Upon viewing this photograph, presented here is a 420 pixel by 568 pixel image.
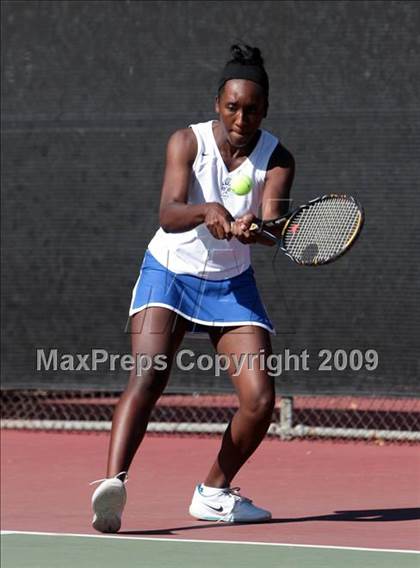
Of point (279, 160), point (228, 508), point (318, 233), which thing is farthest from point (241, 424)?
point (279, 160)

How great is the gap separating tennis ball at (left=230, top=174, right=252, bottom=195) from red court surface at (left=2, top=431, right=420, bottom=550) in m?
1.22

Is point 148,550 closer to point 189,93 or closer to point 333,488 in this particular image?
point 333,488

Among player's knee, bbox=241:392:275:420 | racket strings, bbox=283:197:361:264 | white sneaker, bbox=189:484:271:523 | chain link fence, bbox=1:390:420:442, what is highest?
racket strings, bbox=283:197:361:264

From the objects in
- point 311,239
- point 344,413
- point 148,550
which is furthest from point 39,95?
point 148,550

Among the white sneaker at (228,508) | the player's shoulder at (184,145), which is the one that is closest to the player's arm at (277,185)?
the player's shoulder at (184,145)

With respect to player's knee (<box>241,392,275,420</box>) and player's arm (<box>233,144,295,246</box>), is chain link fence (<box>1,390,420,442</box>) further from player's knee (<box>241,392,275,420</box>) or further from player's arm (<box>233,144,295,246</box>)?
→ player's arm (<box>233,144,295,246</box>)

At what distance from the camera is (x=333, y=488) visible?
6.30 meters

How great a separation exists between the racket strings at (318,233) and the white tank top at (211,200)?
8.2 inches

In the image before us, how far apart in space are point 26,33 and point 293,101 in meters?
1.58

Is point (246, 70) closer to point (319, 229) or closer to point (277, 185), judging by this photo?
point (277, 185)

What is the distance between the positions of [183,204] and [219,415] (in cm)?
397

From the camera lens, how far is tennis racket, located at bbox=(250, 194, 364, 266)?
4.89 meters

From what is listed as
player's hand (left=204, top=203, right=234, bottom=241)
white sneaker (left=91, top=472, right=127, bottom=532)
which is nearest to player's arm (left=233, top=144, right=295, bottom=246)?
player's hand (left=204, top=203, right=234, bottom=241)

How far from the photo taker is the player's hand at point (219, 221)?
460 cm
